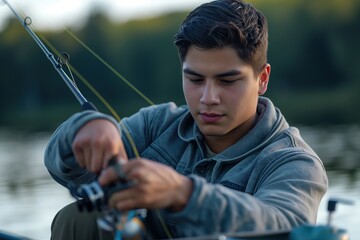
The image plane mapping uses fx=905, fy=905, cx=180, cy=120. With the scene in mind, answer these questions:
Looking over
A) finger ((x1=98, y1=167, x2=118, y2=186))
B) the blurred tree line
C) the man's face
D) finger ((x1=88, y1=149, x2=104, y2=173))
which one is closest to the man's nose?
the man's face

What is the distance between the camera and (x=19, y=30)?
2886cm

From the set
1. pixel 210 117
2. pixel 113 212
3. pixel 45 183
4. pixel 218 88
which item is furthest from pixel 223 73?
pixel 45 183

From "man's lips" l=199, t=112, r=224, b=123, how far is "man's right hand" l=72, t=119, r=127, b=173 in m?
0.71

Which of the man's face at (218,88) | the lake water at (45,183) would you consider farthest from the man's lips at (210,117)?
the lake water at (45,183)

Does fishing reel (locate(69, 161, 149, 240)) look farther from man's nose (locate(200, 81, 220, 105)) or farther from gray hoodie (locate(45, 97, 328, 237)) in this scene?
man's nose (locate(200, 81, 220, 105))

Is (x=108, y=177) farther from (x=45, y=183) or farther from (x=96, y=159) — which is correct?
(x=45, y=183)

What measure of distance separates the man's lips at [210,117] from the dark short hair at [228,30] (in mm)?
267

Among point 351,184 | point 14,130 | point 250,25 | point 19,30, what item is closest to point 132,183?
point 250,25

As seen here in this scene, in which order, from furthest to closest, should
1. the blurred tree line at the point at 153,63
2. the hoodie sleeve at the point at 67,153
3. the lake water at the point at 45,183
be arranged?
the blurred tree line at the point at 153,63 → the lake water at the point at 45,183 → the hoodie sleeve at the point at 67,153

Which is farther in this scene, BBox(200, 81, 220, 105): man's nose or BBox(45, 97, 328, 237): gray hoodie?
BBox(200, 81, 220, 105): man's nose

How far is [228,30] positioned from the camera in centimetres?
384

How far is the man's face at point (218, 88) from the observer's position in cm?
375

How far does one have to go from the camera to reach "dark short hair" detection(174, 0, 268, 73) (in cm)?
381

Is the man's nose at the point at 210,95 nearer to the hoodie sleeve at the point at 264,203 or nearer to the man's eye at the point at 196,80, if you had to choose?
the man's eye at the point at 196,80
